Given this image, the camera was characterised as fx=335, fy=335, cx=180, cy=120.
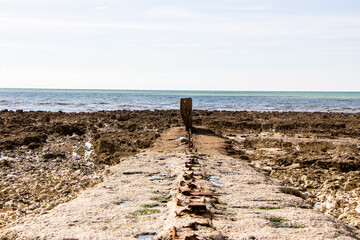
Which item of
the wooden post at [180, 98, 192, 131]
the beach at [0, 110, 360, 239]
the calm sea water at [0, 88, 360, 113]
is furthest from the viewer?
the calm sea water at [0, 88, 360, 113]

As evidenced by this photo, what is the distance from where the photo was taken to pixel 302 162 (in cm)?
731

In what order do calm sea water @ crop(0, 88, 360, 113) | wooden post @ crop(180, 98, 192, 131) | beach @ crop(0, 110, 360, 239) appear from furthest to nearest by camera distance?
calm sea water @ crop(0, 88, 360, 113) < wooden post @ crop(180, 98, 192, 131) < beach @ crop(0, 110, 360, 239)

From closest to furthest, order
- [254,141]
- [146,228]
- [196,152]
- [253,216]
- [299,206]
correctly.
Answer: [146,228]
[253,216]
[299,206]
[196,152]
[254,141]

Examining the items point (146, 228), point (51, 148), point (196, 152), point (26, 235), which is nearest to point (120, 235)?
point (146, 228)

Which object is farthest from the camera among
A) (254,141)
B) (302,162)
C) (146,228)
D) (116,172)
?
(254,141)

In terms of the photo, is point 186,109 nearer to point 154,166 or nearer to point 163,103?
point 154,166

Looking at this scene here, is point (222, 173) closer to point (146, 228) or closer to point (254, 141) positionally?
point (146, 228)

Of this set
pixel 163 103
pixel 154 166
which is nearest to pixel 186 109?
pixel 154 166

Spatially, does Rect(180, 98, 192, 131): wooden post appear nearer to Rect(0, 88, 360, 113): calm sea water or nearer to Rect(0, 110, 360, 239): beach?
Rect(0, 110, 360, 239): beach

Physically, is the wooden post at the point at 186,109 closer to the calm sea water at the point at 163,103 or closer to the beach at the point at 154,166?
the beach at the point at 154,166

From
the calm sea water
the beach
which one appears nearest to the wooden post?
the beach

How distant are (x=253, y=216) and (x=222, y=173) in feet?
7.67

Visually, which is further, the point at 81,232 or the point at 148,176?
the point at 148,176

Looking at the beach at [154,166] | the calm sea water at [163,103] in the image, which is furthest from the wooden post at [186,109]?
the calm sea water at [163,103]
